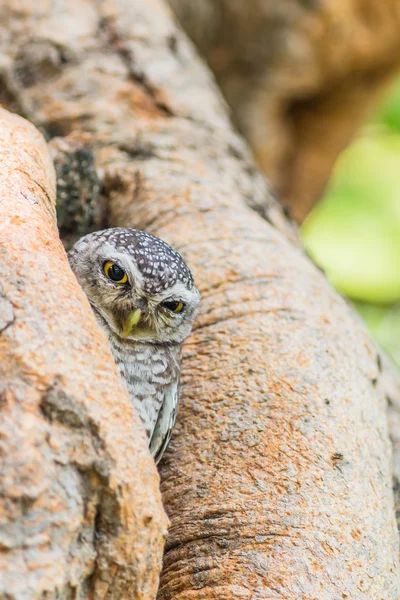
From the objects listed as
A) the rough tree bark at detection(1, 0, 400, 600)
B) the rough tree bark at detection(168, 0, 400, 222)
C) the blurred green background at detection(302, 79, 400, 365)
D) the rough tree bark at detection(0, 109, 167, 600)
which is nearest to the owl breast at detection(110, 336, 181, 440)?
the rough tree bark at detection(1, 0, 400, 600)

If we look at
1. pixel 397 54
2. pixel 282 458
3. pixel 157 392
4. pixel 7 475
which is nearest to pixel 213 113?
pixel 157 392

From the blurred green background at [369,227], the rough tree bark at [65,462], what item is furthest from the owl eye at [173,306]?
the blurred green background at [369,227]

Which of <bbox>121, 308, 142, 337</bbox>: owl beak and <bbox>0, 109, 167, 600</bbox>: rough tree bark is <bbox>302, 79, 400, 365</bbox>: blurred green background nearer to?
<bbox>121, 308, 142, 337</bbox>: owl beak

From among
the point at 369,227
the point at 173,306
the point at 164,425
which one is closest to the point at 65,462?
the point at 164,425

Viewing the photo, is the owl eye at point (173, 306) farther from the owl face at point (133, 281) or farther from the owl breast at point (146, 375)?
the owl breast at point (146, 375)

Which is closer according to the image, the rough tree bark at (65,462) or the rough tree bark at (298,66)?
the rough tree bark at (65,462)

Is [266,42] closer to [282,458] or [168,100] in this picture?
[168,100]

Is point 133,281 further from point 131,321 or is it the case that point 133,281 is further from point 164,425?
point 164,425

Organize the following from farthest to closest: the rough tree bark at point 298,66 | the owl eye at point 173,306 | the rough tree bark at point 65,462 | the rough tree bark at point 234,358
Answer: the rough tree bark at point 298,66, the owl eye at point 173,306, the rough tree bark at point 234,358, the rough tree bark at point 65,462
